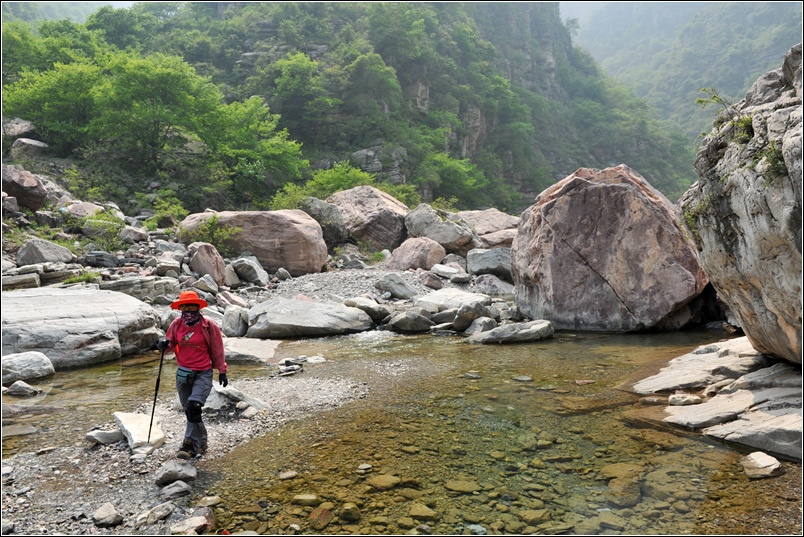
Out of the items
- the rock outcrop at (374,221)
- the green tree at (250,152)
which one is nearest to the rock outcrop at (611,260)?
the rock outcrop at (374,221)

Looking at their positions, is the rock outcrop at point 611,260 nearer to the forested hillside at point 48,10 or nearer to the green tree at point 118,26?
the green tree at point 118,26

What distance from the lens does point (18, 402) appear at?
721 centimetres

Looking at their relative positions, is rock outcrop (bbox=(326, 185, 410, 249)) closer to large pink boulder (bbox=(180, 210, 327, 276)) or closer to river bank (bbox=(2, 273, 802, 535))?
large pink boulder (bbox=(180, 210, 327, 276))

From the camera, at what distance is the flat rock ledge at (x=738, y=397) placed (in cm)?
512

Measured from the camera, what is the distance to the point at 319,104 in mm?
43344

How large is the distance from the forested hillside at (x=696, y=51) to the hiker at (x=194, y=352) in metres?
67.0

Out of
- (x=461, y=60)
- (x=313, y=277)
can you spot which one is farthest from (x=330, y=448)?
(x=461, y=60)

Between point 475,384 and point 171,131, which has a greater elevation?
point 171,131

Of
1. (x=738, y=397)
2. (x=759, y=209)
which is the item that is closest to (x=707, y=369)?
(x=738, y=397)

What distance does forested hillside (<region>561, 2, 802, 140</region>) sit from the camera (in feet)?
263

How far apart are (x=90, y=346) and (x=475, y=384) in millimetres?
7114

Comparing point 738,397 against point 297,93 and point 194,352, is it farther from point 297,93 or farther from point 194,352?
point 297,93

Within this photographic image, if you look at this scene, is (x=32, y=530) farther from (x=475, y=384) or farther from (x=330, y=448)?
(x=475, y=384)

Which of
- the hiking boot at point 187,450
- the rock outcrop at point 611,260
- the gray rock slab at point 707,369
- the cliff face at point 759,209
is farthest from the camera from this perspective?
the rock outcrop at point 611,260
